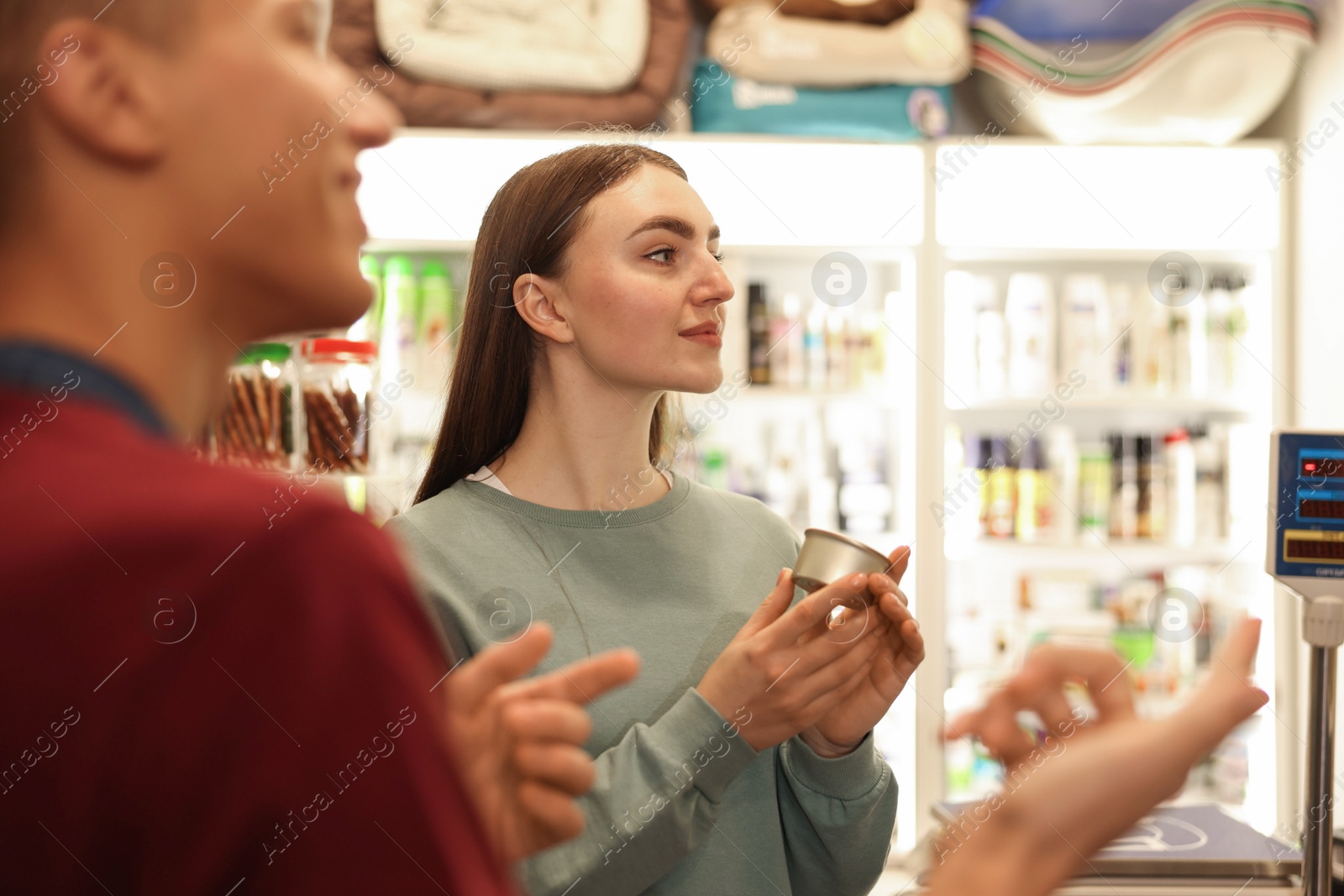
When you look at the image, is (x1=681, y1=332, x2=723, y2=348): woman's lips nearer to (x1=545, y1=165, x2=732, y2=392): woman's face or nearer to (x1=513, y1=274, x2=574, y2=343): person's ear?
(x1=545, y1=165, x2=732, y2=392): woman's face

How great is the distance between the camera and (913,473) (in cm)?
302

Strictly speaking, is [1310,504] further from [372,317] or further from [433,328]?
[372,317]

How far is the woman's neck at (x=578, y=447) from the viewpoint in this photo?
147 cm

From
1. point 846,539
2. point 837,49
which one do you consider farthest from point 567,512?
point 837,49

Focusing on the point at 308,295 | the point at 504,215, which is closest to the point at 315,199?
the point at 308,295

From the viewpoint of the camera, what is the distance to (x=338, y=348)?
197cm

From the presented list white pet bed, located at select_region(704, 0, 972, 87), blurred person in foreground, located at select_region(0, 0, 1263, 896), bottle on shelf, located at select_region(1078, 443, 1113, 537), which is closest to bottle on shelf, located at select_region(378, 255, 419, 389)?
white pet bed, located at select_region(704, 0, 972, 87)

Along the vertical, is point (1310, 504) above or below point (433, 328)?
below

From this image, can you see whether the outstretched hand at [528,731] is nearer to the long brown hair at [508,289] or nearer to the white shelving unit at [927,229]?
the long brown hair at [508,289]

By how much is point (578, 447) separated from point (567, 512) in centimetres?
11

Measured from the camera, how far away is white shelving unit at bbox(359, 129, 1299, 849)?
2.92m

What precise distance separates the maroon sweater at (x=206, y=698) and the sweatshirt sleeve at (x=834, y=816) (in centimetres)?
105

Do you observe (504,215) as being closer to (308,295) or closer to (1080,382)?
(308,295)

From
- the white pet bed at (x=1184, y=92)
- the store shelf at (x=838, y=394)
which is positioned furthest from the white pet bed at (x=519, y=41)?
the white pet bed at (x=1184, y=92)
